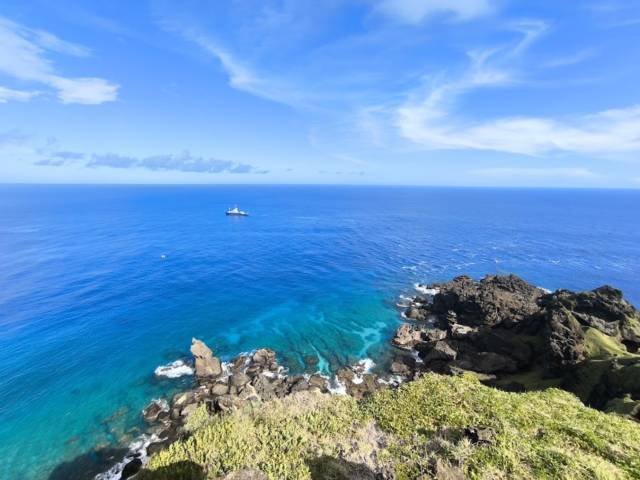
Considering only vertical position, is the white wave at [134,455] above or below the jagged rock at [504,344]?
below

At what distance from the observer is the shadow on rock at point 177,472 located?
19.0m

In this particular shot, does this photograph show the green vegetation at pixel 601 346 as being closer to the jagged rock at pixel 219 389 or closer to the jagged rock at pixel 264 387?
the jagged rock at pixel 264 387

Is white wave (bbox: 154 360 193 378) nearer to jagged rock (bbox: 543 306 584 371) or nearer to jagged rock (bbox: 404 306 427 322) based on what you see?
jagged rock (bbox: 404 306 427 322)

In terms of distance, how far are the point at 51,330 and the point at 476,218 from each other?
7090 inches

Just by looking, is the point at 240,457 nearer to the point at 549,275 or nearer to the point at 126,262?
the point at 126,262

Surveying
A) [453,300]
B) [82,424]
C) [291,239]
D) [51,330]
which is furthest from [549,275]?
Answer: [51,330]

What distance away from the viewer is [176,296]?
59000 mm

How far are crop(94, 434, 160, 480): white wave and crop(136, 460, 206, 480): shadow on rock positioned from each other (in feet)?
30.8

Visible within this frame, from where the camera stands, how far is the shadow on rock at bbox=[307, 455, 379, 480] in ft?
59.8

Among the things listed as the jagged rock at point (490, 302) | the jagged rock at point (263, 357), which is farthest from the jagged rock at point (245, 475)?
the jagged rock at point (490, 302)

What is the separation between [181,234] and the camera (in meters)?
113

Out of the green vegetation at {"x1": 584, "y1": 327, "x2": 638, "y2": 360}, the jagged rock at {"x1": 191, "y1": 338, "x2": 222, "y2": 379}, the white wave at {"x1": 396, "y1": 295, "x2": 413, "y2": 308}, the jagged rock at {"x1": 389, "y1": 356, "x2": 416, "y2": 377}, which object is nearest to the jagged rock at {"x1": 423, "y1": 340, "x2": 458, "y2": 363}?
the jagged rock at {"x1": 389, "y1": 356, "x2": 416, "y2": 377}

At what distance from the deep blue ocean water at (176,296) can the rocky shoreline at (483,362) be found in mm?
3341

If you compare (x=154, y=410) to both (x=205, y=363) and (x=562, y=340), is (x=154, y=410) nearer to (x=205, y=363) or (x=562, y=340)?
(x=205, y=363)
